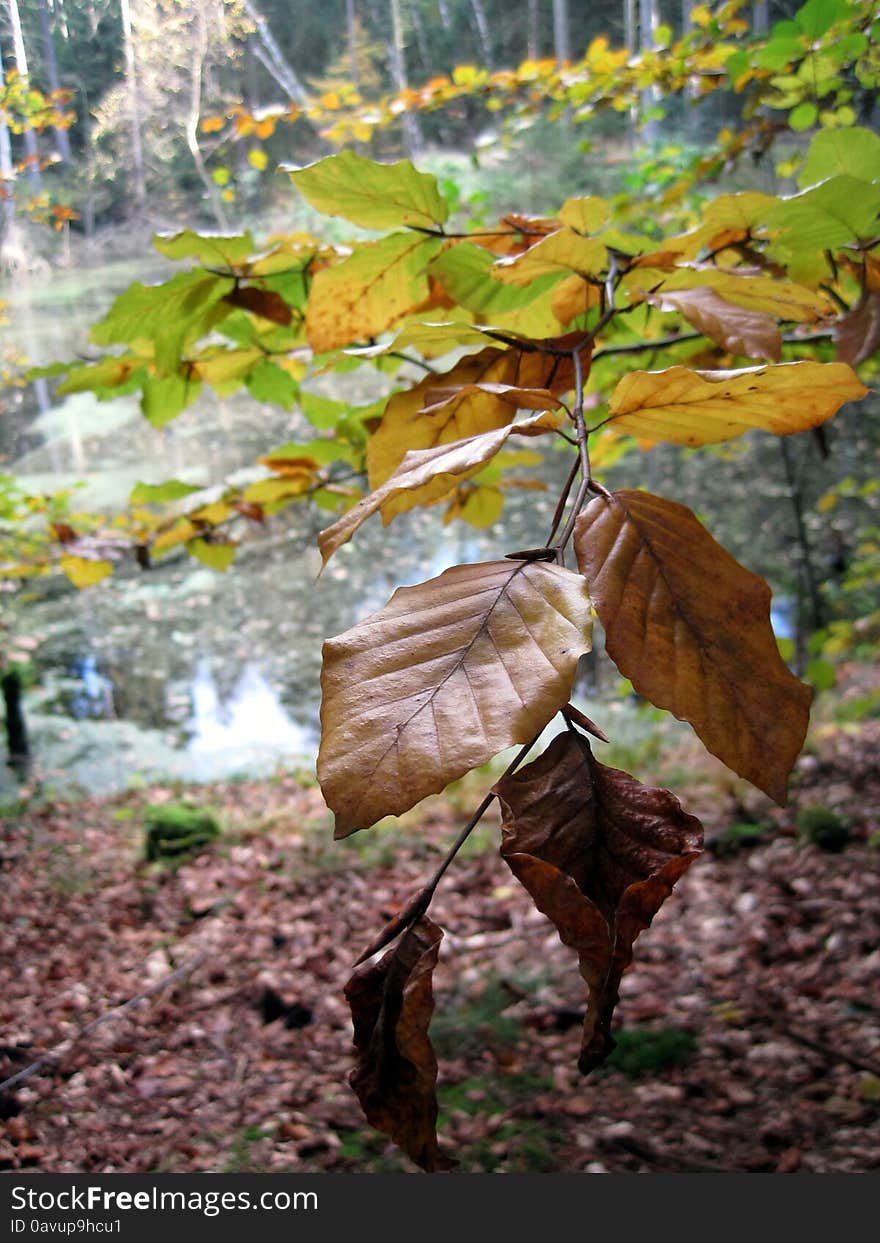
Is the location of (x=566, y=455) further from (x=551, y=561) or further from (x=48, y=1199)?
(x=551, y=561)

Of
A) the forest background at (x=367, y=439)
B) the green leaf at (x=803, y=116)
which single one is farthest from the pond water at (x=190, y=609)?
the green leaf at (x=803, y=116)

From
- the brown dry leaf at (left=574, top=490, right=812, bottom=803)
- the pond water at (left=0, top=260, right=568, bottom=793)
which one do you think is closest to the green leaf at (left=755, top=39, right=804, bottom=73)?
the brown dry leaf at (left=574, top=490, right=812, bottom=803)

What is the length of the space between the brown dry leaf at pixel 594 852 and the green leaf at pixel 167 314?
43 centimetres

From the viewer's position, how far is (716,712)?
0.19 metres

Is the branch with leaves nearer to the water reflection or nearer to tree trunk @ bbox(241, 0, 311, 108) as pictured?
tree trunk @ bbox(241, 0, 311, 108)

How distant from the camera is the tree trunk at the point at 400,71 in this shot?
2.53 m

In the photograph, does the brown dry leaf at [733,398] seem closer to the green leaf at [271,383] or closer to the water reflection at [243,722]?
the green leaf at [271,383]

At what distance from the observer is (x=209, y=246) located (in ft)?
1.69

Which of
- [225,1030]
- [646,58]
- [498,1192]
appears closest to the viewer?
[498,1192]

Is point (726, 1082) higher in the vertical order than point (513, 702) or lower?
lower

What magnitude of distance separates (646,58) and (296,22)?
142 cm

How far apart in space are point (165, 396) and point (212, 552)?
29 centimetres

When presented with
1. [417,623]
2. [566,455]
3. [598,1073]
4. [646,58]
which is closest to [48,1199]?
[417,623]

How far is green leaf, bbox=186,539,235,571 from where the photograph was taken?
0.92m
